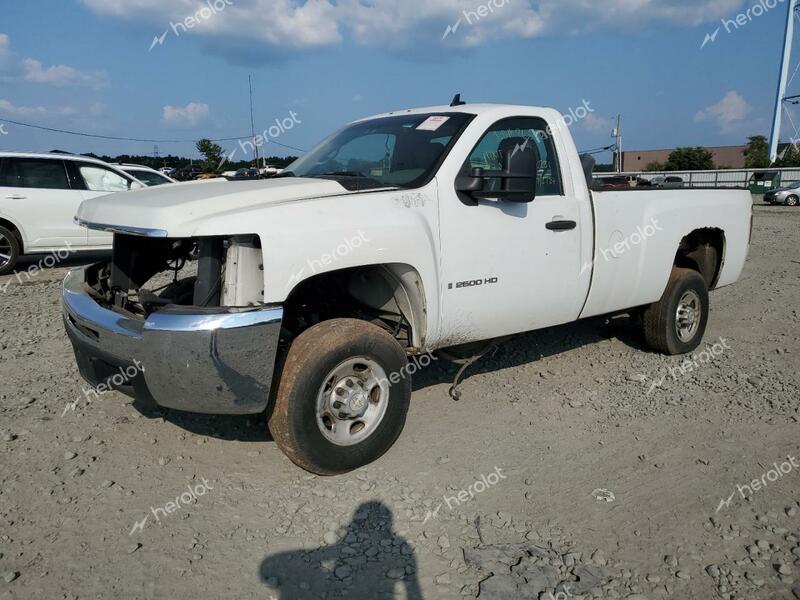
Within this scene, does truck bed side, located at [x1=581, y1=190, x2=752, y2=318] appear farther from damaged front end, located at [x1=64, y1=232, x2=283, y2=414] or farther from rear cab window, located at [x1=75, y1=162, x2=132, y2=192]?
rear cab window, located at [x1=75, y1=162, x2=132, y2=192]

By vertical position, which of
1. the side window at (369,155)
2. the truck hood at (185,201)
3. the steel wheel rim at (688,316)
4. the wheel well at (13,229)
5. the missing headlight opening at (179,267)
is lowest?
the steel wheel rim at (688,316)

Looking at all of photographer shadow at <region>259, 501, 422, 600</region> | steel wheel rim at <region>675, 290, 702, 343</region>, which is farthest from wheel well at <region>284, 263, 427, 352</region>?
steel wheel rim at <region>675, 290, 702, 343</region>

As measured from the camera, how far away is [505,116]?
422 cm

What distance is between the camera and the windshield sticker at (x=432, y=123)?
13.5 ft

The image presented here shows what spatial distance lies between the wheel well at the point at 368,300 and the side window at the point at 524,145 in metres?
0.94

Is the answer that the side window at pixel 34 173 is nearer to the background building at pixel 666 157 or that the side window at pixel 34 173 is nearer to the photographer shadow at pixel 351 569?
the photographer shadow at pixel 351 569

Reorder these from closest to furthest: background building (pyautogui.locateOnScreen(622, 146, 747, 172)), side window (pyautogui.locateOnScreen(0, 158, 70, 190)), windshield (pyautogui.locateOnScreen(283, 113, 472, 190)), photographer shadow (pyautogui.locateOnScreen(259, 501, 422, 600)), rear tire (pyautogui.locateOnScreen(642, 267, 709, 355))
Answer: photographer shadow (pyautogui.locateOnScreen(259, 501, 422, 600)) → windshield (pyautogui.locateOnScreen(283, 113, 472, 190)) → rear tire (pyautogui.locateOnScreen(642, 267, 709, 355)) → side window (pyautogui.locateOnScreen(0, 158, 70, 190)) → background building (pyautogui.locateOnScreen(622, 146, 747, 172))

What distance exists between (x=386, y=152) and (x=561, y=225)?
1.29 metres

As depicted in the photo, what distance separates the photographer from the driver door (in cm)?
375

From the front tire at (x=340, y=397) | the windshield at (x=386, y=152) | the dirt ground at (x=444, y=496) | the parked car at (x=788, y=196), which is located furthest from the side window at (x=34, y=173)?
the parked car at (x=788, y=196)

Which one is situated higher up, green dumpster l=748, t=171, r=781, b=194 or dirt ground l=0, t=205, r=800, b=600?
green dumpster l=748, t=171, r=781, b=194

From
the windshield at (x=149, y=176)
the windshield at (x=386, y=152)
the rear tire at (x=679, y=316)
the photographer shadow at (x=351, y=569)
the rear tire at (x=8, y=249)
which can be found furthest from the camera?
the windshield at (x=149, y=176)

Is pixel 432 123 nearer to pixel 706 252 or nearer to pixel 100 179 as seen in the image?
pixel 706 252

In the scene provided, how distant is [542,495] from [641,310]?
2.76 m
